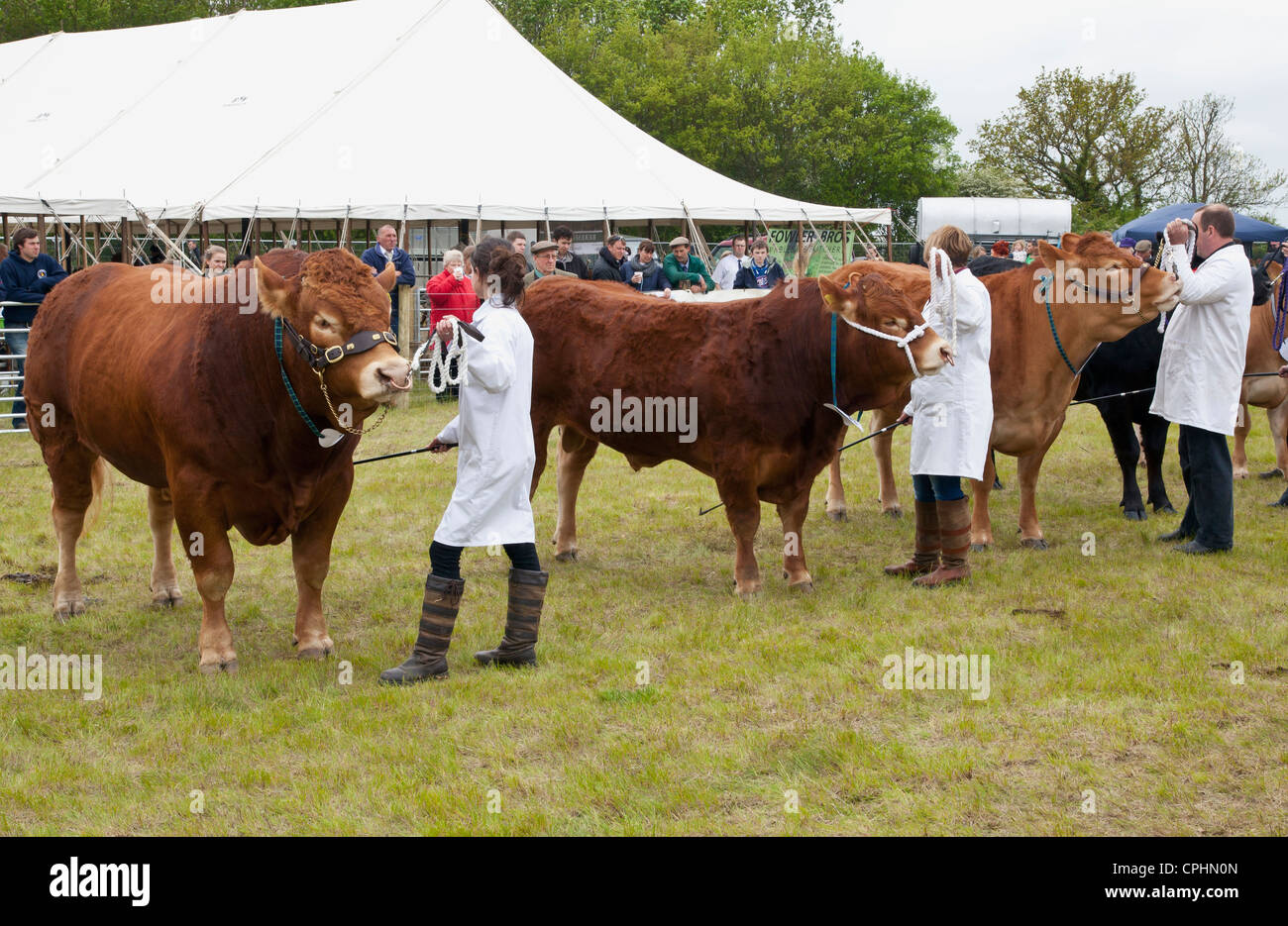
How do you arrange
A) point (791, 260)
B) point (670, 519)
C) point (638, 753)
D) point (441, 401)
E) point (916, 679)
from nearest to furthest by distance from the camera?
1. point (638, 753)
2. point (916, 679)
3. point (670, 519)
4. point (441, 401)
5. point (791, 260)

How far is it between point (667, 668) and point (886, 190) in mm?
50388

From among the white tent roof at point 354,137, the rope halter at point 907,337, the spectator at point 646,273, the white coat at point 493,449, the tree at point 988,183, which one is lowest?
the white coat at point 493,449

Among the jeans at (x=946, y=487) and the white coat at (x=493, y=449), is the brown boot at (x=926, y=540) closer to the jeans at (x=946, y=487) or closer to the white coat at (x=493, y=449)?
the jeans at (x=946, y=487)

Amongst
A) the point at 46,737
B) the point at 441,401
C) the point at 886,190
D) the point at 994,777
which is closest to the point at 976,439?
the point at 994,777

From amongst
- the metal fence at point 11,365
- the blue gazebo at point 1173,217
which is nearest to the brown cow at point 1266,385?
the metal fence at point 11,365

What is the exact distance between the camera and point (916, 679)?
5246 millimetres

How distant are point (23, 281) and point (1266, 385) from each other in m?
12.5

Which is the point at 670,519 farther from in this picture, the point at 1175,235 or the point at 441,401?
the point at 441,401

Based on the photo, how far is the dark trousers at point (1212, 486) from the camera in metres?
7.39

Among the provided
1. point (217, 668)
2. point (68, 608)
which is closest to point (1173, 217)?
point (68, 608)

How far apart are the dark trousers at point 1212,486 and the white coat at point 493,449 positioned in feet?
14.8

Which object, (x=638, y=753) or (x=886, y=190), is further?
(x=886, y=190)

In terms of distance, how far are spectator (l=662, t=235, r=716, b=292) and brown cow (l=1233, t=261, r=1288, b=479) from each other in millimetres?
6576

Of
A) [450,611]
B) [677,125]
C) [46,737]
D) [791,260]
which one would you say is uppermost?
[677,125]
